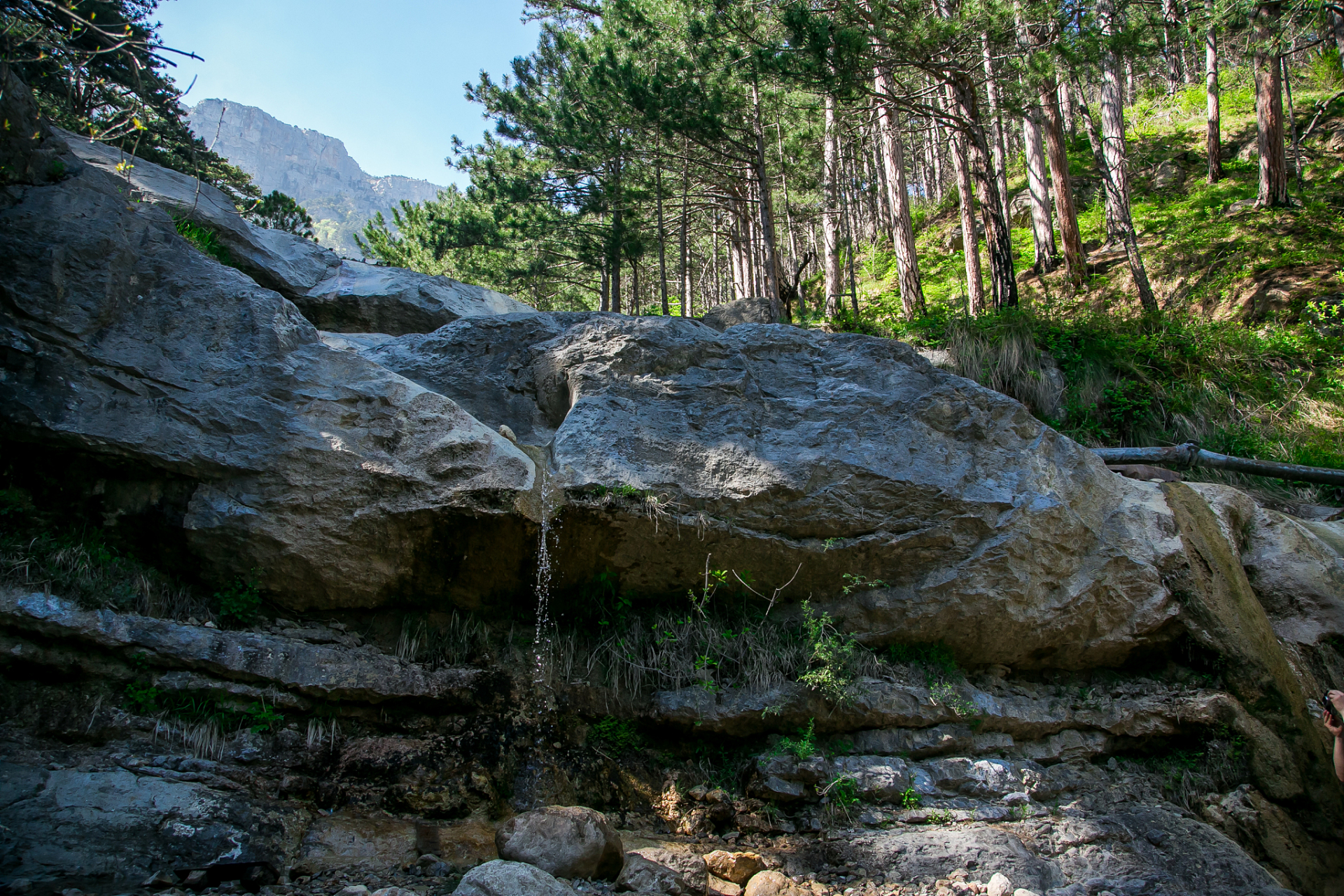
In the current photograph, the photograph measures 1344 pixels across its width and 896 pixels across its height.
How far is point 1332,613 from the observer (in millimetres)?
5805

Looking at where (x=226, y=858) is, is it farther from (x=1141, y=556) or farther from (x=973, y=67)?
(x=973, y=67)

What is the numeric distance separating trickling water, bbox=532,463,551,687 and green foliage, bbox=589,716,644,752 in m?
0.49

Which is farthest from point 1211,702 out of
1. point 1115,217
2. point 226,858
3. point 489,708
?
point 1115,217

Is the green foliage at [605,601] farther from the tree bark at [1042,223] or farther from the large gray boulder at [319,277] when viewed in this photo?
the tree bark at [1042,223]

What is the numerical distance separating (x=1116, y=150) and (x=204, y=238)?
15161 mm

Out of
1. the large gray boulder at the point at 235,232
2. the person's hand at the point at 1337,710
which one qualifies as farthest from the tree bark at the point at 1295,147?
the large gray boulder at the point at 235,232

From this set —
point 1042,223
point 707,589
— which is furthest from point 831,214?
point 707,589

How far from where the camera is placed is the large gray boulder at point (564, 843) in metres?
3.91

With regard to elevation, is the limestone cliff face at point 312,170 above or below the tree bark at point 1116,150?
above

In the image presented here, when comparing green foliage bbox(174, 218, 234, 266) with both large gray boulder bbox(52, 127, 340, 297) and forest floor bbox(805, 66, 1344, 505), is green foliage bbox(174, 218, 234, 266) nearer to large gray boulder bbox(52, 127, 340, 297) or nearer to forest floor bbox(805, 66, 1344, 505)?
large gray boulder bbox(52, 127, 340, 297)

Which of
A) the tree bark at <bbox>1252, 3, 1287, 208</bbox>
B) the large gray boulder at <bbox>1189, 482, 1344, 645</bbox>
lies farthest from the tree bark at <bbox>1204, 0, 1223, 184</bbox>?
the large gray boulder at <bbox>1189, 482, 1344, 645</bbox>

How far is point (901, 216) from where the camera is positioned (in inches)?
506

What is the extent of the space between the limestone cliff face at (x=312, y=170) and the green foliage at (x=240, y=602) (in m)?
142

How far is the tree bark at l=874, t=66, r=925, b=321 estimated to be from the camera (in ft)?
37.7
